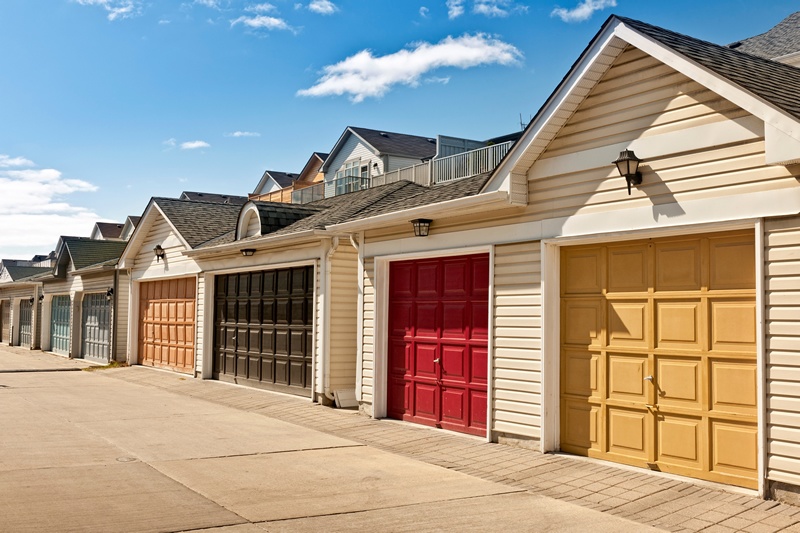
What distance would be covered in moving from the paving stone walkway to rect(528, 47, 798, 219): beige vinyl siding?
286cm

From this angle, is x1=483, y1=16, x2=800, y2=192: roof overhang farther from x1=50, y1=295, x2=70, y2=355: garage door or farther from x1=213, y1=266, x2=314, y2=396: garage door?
x1=50, y1=295, x2=70, y2=355: garage door

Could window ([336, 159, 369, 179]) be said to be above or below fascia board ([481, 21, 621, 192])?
above

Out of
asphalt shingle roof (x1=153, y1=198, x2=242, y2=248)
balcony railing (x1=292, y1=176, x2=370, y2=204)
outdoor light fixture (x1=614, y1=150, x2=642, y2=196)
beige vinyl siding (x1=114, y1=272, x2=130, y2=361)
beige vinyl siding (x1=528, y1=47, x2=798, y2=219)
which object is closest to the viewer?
beige vinyl siding (x1=528, y1=47, x2=798, y2=219)

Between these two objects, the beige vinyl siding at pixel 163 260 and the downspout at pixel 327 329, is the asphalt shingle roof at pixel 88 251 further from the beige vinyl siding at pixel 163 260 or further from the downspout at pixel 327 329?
the downspout at pixel 327 329

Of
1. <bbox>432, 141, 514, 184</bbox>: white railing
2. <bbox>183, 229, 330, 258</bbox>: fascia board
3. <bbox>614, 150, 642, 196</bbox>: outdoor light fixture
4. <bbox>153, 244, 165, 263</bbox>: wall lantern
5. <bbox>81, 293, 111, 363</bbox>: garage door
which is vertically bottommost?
<bbox>81, 293, 111, 363</bbox>: garage door

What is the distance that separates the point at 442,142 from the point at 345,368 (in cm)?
1768

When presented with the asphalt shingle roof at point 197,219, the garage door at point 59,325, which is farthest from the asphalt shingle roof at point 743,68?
the garage door at point 59,325

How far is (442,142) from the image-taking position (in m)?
28.9

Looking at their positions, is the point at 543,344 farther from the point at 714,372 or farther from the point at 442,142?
the point at 442,142

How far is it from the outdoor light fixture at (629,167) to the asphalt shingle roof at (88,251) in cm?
2182

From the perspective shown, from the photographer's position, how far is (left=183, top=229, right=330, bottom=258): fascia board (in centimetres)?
1240

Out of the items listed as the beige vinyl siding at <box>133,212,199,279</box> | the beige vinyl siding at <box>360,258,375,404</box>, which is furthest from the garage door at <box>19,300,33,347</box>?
the beige vinyl siding at <box>360,258,375,404</box>

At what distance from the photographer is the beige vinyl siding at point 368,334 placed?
11.5 m

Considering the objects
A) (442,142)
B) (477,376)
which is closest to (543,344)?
(477,376)
